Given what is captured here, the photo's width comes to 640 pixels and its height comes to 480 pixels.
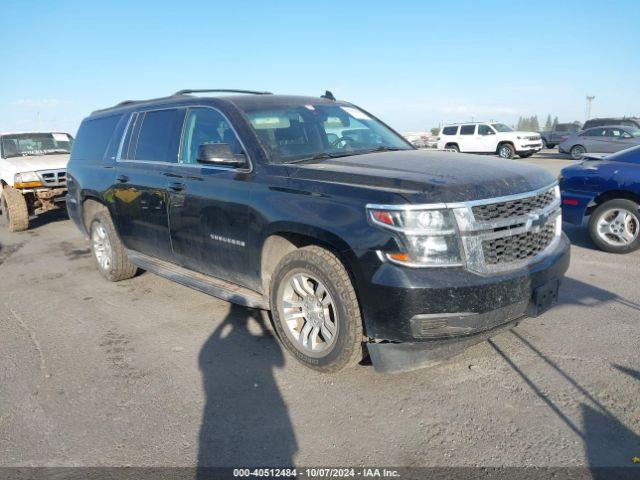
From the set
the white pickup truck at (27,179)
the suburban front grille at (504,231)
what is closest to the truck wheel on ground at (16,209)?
the white pickup truck at (27,179)

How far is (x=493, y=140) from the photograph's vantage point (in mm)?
24797

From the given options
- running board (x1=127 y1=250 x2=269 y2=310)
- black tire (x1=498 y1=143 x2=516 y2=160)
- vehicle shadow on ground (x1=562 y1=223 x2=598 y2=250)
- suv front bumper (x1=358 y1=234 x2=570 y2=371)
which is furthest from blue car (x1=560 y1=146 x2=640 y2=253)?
black tire (x1=498 y1=143 x2=516 y2=160)

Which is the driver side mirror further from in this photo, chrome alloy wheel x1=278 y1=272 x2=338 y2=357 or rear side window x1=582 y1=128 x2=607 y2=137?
rear side window x1=582 y1=128 x2=607 y2=137

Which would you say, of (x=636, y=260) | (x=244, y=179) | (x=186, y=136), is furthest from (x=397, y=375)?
(x=636, y=260)

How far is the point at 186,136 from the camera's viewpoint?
4660mm

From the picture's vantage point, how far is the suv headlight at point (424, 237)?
298 centimetres

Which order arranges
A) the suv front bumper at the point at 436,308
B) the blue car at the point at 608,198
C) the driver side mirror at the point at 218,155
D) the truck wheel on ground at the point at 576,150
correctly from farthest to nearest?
the truck wheel on ground at the point at 576,150
the blue car at the point at 608,198
the driver side mirror at the point at 218,155
the suv front bumper at the point at 436,308

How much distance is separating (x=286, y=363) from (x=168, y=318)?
1.59m

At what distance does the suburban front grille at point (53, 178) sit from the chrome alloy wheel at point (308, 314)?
25.9 ft

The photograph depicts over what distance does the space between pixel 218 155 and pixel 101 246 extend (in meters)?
3.12

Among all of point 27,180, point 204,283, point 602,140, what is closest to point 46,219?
point 27,180

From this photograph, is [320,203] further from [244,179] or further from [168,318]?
[168,318]

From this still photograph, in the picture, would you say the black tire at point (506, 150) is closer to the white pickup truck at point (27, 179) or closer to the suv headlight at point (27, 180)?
the white pickup truck at point (27, 179)

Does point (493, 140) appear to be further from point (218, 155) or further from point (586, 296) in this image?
point (218, 155)
